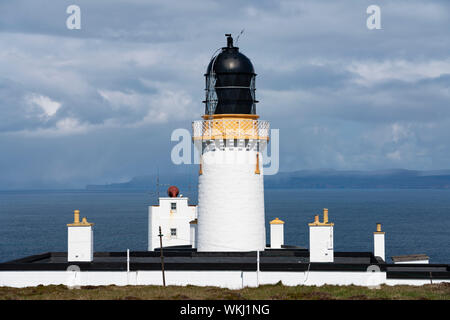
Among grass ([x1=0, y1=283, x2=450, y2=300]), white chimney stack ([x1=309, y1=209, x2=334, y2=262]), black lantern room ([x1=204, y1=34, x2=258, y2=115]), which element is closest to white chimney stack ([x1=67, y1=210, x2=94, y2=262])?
grass ([x1=0, y1=283, x2=450, y2=300])

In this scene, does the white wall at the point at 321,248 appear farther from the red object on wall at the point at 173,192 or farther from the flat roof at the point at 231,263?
the red object on wall at the point at 173,192

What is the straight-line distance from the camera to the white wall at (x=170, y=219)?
171ft

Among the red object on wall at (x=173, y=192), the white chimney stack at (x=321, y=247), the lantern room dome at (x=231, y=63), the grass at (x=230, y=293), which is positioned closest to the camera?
the grass at (x=230, y=293)

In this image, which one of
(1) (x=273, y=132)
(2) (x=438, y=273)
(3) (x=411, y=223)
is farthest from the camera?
(3) (x=411, y=223)

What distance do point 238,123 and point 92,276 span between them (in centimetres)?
1045

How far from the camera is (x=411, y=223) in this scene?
504 feet

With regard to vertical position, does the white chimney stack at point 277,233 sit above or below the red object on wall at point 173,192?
below

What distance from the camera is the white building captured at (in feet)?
171

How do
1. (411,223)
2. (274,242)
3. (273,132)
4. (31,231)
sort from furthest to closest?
1. (411,223)
2. (31,231)
3. (274,242)
4. (273,132)

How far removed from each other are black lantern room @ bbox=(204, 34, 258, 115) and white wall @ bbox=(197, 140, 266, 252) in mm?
2150

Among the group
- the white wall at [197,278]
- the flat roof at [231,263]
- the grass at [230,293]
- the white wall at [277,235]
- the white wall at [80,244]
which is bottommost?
the grass at [230,293]

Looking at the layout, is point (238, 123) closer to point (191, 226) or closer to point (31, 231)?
point (191, 226)

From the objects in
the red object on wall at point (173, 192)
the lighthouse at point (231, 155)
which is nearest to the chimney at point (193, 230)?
the red object on wall at point (173, 192)
